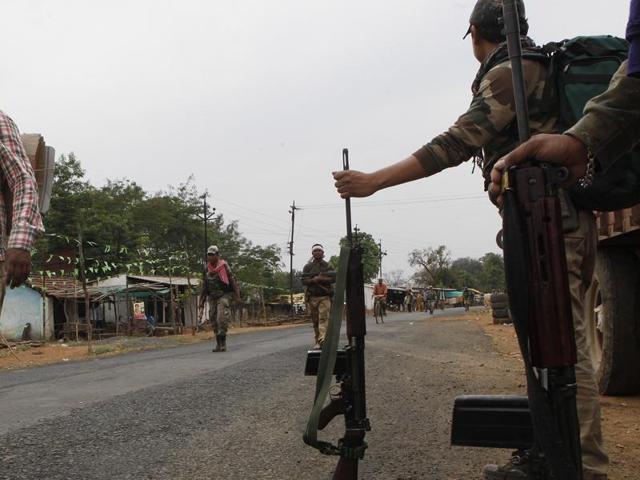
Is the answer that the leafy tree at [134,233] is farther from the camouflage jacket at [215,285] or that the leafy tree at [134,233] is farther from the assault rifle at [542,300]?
the assault rifle at [542,300]

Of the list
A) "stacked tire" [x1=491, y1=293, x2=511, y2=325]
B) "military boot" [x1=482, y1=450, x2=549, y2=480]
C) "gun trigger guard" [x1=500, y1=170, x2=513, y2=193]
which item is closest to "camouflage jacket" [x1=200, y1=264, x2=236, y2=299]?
"military boot" [x1=482, y1=450, x2=549, y2=480]

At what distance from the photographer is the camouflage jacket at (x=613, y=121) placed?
158cm

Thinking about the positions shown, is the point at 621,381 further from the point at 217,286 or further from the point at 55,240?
the point at 55,240

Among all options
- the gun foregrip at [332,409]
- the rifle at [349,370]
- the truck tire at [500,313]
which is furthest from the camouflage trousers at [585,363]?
the truck tire at [500,313]

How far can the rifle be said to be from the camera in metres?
2.14

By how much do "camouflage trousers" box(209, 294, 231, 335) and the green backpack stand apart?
9.61 meters

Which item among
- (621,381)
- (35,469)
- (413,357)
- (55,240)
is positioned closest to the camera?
(35,469)

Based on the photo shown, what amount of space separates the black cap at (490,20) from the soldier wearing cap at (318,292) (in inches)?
277

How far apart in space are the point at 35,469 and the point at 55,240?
3306cm

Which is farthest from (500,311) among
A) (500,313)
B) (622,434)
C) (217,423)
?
(217,423)

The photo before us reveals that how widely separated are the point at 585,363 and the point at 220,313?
31.7 ft

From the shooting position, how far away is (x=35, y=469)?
10.4 feet

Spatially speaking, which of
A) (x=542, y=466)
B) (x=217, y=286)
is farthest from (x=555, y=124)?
(x=217, y=286)

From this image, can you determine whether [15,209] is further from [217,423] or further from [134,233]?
[134,233]
